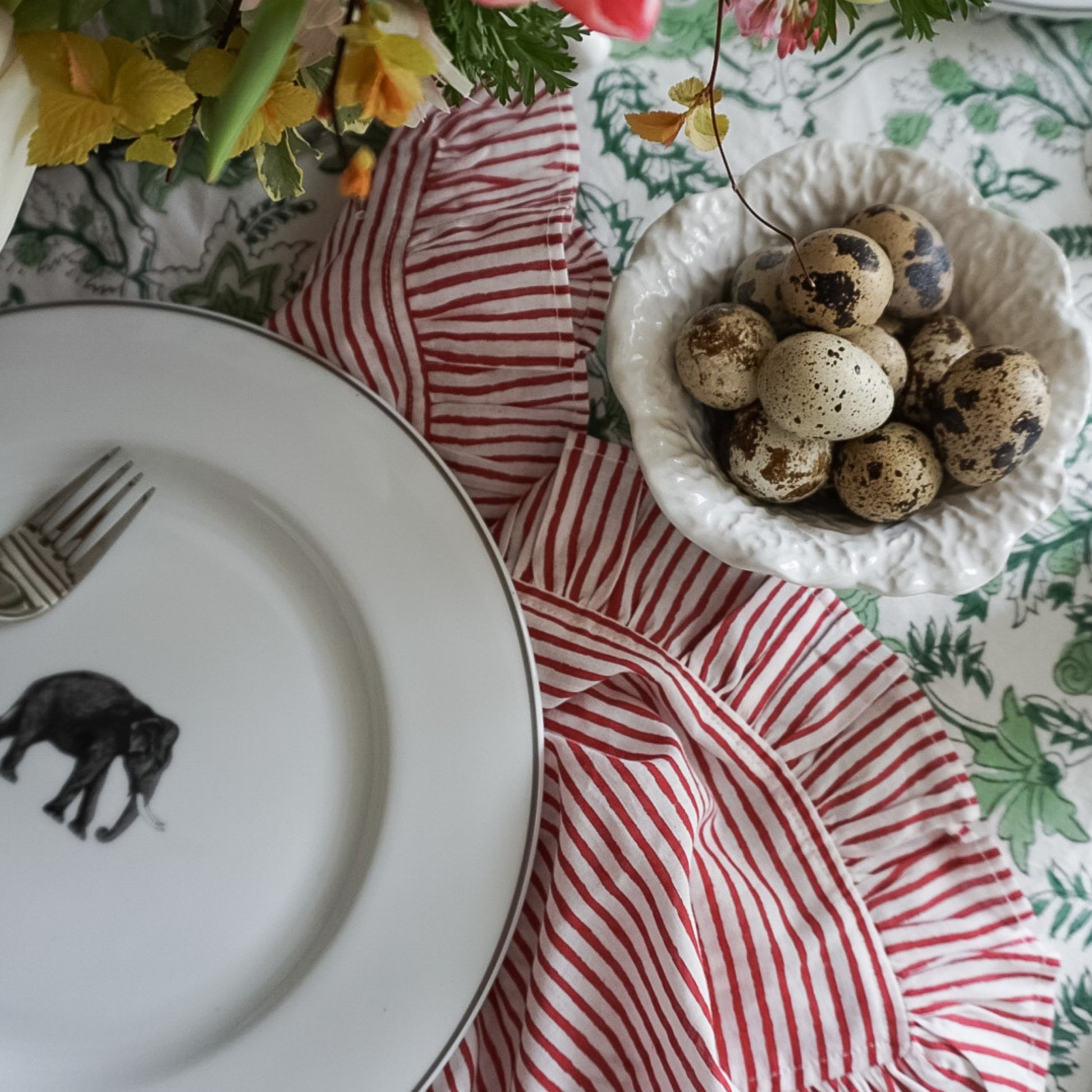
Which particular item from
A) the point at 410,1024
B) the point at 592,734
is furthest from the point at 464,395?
the point at 410,1024

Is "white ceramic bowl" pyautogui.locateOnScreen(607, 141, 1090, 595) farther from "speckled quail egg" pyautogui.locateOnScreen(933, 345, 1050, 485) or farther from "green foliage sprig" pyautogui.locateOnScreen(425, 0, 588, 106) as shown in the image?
"green foliage sprig" pyautogui.locateOnScreen(425, 0, 588, 106)

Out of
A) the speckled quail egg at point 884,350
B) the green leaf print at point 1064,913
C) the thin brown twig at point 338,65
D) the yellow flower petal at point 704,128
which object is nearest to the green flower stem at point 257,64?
the thin brown twig at point 338,65

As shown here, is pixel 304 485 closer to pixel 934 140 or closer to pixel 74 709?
pixel 74 709

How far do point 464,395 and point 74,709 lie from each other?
0.22m

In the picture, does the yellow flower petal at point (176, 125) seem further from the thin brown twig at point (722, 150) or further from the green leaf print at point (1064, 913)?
the green leaf print at point (1064, 913)

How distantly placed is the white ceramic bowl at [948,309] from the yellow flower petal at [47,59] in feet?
0.65

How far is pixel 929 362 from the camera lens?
35 centimetres

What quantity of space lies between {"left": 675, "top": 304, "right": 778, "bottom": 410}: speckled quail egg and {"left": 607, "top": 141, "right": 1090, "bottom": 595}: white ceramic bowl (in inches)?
0.6

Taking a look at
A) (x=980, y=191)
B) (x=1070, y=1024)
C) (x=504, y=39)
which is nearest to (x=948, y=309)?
(x=980, y=191)

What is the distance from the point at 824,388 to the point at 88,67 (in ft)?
0.77

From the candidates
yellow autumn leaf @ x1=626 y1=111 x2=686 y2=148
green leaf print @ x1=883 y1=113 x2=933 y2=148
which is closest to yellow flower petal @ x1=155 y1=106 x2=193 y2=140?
yellow autumn leaf @ x1=626 y1=111 x2=686 y2=148

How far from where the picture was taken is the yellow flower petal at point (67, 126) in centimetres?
23

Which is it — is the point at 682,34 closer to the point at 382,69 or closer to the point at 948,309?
the point at 948,309

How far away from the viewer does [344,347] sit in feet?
1.36
